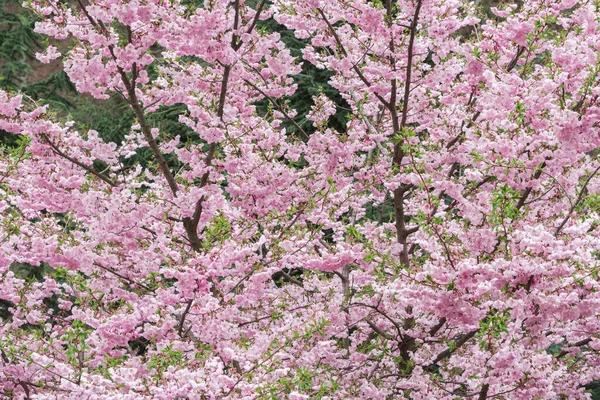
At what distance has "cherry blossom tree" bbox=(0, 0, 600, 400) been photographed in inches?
178

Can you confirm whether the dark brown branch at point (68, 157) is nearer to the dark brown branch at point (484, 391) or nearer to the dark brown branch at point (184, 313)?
the dark brown branch at point (184, 313)

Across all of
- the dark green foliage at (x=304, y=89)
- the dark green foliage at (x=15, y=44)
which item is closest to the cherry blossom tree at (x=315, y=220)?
the dark green foliage at (x=304, y=89)

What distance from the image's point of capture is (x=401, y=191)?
636cm

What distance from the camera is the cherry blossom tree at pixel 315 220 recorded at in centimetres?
452

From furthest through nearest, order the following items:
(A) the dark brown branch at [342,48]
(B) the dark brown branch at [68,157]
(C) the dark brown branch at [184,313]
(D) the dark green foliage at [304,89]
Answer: (D) the dark green foliage at [304,89], (A) the dark brown branch at [342,48], (B) the dark brown branch at [68,157], (C) the dark brown branch at [184,313]

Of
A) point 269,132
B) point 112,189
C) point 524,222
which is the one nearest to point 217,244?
point 112,189

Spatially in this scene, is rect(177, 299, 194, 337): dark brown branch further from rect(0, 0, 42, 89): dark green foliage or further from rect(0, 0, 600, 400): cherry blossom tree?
rect(0, 0, 42, 89): dark green foliage

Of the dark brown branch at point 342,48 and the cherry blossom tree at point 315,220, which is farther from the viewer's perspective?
the dark brown branch at point 342,48

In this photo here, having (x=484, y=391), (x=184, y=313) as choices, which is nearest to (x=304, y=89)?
(x=184, y=313)

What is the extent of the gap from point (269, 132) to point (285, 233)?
1094 mm

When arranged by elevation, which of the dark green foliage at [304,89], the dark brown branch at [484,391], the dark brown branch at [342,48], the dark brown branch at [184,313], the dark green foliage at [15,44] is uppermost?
the dark green foliage at [15,44]

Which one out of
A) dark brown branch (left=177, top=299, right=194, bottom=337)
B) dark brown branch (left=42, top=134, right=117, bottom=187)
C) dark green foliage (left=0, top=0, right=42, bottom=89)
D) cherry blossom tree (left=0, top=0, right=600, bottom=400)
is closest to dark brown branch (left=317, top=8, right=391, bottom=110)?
cherry blossom tree (left=0, top=0, right=600, bottom=400)

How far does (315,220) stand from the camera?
5.75 meters

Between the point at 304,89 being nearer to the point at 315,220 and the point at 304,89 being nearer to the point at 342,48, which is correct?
the point at 342,48
